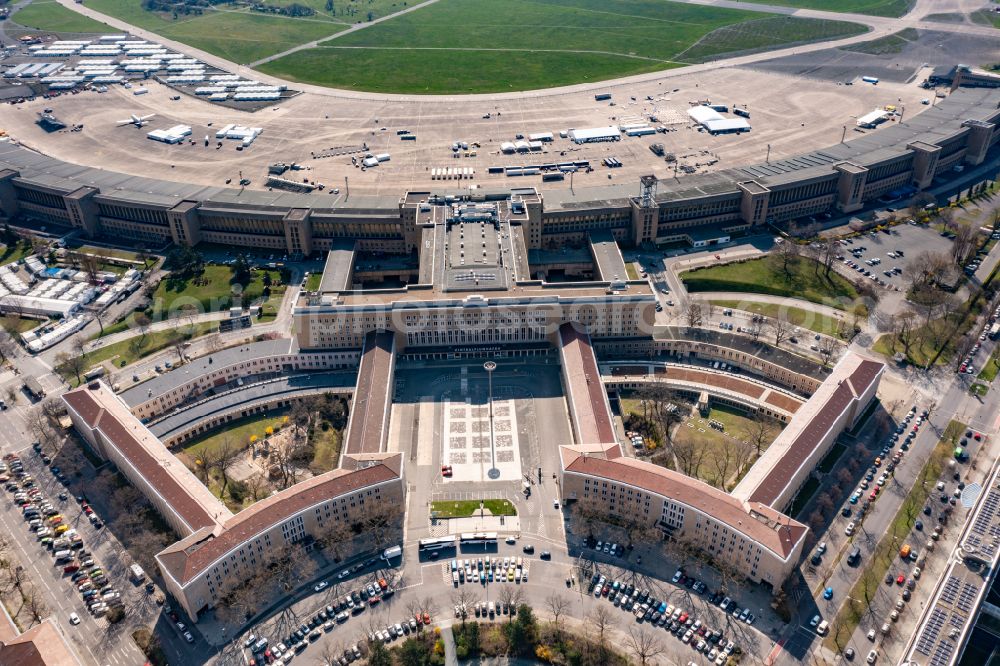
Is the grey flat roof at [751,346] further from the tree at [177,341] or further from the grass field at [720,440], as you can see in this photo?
the tree at [177,341]

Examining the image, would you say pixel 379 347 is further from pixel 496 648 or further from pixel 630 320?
pixel 496 648

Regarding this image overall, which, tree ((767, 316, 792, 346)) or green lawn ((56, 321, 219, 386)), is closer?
tree ((767, 316, 792, 346))

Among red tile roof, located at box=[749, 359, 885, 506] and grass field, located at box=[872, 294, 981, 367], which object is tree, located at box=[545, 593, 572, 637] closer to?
red tile roof, located at box=[749, 359, 885, 506]

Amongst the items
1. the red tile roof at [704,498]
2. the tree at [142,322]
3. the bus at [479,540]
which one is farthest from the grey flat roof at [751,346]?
the tree at [142,322]

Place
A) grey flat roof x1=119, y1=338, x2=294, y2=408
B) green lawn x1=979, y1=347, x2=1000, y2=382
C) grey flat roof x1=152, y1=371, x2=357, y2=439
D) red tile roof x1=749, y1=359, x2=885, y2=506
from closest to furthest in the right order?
red tile roof x1=749, y1=359, x2=885, y2=506
grey flat roof x1=152, y1=371, x2=357, y2=439
grey flat roof x1=119, y1=338, x2=294, y2=408
green lawn x1=979, y1=347, x2=1000, y2=382

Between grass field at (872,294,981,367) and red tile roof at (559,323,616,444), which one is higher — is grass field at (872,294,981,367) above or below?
below

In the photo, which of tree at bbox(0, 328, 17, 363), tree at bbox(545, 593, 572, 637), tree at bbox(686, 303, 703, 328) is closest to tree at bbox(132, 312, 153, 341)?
tree at bbox(0, 328, 17, 363)

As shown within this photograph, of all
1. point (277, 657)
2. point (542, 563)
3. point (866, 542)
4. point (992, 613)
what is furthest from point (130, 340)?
point (992, 613)
